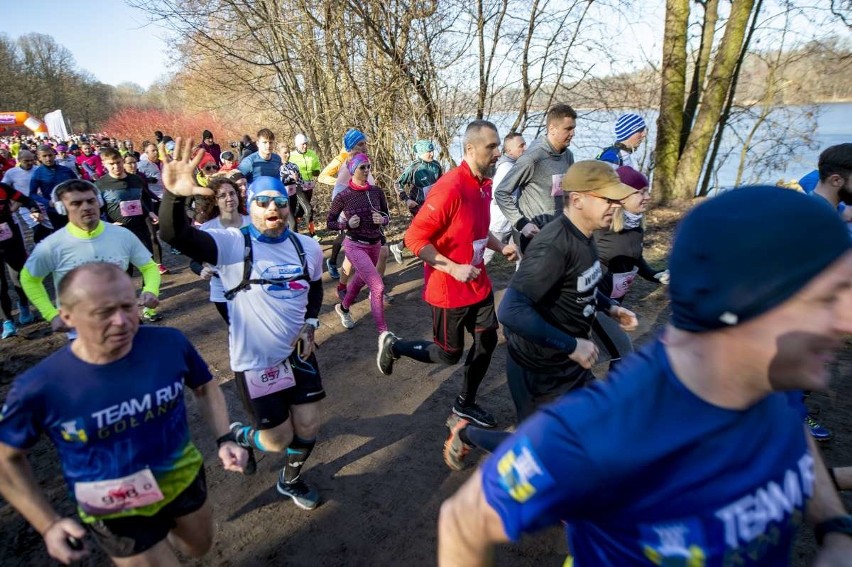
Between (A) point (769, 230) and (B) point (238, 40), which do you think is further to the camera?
(B) point (238, 40)

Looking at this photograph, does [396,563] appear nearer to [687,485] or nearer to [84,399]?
[84,399]

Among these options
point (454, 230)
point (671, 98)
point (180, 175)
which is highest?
point (671, 98)

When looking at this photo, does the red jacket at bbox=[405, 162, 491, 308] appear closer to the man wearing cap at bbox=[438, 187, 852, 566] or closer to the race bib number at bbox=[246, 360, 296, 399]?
the race bib number at bbox=[246, 360, 296, 399]

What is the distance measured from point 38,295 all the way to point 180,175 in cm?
190

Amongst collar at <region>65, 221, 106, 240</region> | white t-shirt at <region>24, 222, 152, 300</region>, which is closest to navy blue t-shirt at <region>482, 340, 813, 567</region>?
white t-shirt at <region>24, 222, 152, 300</region>

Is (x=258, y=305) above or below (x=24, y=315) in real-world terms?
above

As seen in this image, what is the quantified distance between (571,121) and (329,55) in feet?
24.0

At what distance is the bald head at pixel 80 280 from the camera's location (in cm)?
197

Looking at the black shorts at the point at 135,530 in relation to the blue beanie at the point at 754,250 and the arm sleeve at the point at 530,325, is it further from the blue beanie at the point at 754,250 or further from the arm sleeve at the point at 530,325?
the blue beanie at the point at 754,250

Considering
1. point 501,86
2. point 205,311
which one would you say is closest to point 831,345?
point 205,311

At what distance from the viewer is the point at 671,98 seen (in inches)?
399

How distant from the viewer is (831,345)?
0.88 m

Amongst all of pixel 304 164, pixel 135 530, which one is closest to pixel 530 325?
pixel 135 530

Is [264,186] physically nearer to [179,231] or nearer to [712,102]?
[179,231]
